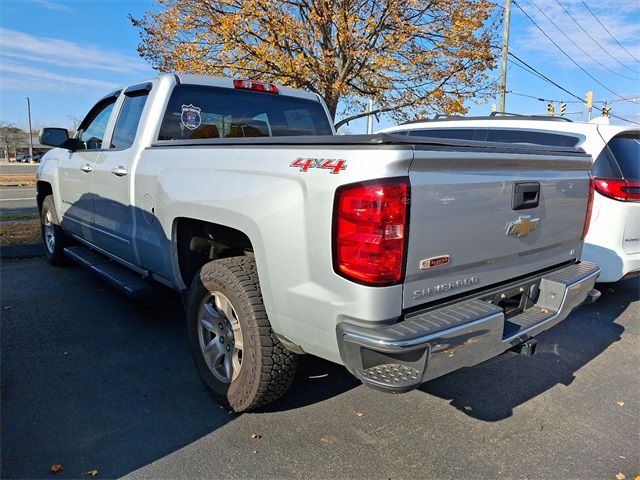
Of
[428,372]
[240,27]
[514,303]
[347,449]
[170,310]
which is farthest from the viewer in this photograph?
[240,27]

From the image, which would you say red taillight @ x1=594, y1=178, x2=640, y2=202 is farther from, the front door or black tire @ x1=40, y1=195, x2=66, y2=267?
black tire @ x1=40, y1=195, x2=66, y2=267

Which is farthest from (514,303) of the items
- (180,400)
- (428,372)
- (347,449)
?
(180,400)

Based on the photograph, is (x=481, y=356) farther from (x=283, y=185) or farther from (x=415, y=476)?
(x=283, y=185)

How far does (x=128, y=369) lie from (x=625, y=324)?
4.61 m

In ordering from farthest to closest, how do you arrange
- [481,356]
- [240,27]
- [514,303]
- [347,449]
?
[240,27], [514,303], [347,449], [481,356]

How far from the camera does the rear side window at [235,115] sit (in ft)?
12.6

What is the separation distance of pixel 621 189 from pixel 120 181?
450cm

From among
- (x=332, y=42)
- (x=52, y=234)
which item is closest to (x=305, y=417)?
(x=52, y=234)

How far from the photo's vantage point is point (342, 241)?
218 cm

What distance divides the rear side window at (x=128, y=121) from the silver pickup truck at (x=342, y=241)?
0.12ft

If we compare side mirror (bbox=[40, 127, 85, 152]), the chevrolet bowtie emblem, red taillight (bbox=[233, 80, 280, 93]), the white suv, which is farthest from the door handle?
the white suv

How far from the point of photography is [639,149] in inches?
193

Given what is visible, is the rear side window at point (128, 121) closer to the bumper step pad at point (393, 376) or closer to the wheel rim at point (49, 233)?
the wheel rim at point (49, 233)

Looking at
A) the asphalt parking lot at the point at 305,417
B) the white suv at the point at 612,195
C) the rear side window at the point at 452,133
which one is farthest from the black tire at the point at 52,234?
the white suv at the point at 612,195
